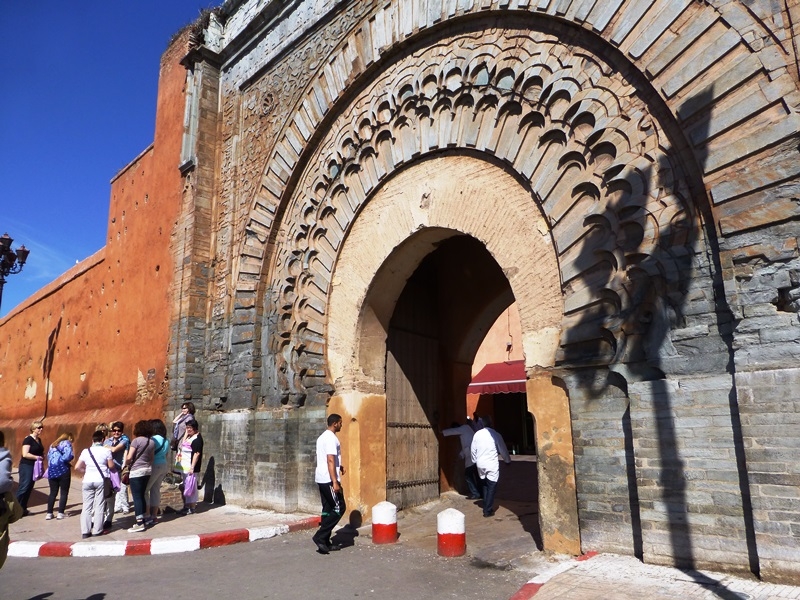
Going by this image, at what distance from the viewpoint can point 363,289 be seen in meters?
7.02

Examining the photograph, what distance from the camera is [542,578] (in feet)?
13.5

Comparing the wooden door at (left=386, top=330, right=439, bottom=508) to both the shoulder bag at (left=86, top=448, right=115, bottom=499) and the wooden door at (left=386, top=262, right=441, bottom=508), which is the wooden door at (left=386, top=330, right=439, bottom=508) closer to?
the wooden door at (left=386, top=262, right=441, bottom=508)

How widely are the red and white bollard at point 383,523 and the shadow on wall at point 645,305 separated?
2.29 metres

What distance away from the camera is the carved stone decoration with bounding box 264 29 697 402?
4590mm

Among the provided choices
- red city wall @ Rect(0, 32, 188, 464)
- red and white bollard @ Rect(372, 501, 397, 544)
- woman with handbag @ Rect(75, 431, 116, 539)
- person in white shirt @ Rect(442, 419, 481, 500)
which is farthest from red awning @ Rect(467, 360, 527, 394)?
woman with handbag @ Rect(75, 431, 116, 539)

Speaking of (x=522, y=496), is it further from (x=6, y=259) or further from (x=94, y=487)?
(x=6, y=259)

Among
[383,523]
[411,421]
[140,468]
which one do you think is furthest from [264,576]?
[411,421]

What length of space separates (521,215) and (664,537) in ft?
9.46

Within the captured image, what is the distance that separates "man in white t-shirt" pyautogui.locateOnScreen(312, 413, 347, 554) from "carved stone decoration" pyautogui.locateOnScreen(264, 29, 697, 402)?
6.00 feet

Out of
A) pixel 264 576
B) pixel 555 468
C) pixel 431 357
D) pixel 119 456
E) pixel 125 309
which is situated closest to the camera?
pixel 264 576

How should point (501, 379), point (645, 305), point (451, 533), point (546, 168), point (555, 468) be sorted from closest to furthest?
point (645, 305), point (555, 468), point (451, 533), point (546, 168), point (501, 379)

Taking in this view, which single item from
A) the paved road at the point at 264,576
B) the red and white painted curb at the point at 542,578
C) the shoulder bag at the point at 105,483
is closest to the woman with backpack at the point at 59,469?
the shoulder bag at the point at 105,483

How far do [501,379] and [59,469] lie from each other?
9795 mm

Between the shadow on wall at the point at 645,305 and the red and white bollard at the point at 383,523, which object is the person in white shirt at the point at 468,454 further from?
the shadow on wall at the point at 645,305
